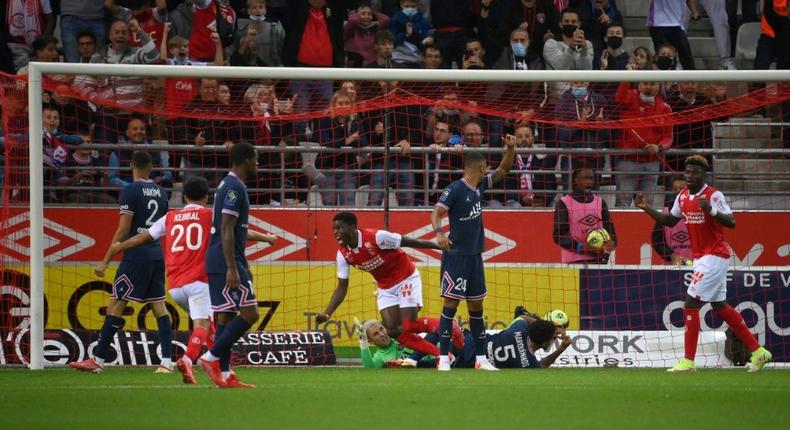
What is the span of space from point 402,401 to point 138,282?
15.3 feet

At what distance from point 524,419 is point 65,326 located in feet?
28.1

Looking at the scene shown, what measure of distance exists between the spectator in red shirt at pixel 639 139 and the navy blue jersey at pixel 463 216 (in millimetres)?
4446

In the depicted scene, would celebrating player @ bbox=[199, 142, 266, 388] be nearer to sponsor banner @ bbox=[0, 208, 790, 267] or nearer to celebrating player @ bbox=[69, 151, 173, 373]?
celebrating player @ bbox=[69, 151, 173, 373]

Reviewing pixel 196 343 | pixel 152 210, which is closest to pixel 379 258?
pixel 152 210

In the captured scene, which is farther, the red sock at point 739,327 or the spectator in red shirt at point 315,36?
the spectator in red shirt at point 315,36

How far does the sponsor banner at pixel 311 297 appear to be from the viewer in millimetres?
15914

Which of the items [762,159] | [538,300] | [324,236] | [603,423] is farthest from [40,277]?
[762,159]

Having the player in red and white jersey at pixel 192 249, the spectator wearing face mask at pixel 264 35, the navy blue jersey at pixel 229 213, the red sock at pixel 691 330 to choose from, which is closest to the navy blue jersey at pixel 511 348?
the red sock at pixel 691 330

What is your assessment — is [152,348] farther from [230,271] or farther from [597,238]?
[597,238]

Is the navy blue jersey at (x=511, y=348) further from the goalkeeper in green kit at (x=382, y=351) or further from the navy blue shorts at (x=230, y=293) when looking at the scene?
the navy blue shorts at (x=230, y=293)

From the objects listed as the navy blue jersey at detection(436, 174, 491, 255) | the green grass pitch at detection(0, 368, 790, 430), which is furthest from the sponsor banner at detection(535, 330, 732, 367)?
the navy blue jersey at detection(436, 174, 491, 255)

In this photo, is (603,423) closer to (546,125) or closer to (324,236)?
(324,236)

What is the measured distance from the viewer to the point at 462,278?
45.5ft

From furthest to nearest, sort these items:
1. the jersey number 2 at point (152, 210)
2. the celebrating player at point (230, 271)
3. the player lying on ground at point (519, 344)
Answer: the player lying on ground at point (519, 344) < the jersey number 2 at point (152, 210) < the celebrating player at point (230, 271)
